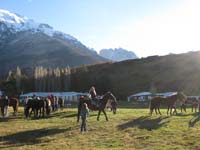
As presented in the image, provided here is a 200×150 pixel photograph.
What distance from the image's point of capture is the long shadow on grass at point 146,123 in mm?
33241

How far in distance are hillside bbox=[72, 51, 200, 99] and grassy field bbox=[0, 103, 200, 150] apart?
363ft

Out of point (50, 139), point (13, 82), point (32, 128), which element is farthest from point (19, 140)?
point (13, 82)

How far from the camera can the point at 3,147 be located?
1042 inches

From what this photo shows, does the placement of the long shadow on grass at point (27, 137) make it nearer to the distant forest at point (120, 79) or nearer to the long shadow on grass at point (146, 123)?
the long shadow on grass at point (146, 123)

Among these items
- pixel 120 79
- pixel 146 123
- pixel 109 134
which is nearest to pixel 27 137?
pixel 109 134

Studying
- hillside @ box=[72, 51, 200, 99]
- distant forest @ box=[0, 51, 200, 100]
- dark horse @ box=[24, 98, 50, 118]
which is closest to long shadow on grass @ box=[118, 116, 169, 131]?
dark horse @ box=[24, 98, 50, 118]

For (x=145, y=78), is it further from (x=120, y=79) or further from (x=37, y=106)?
(x=37, y=106)

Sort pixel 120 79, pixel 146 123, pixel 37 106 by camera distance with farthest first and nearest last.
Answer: pixel 120 79
pixel 37 106
pixel 146 123

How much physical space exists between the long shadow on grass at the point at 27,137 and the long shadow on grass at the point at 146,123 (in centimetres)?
553

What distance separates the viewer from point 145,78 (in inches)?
6944

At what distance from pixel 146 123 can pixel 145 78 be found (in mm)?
141929

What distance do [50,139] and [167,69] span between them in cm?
15893

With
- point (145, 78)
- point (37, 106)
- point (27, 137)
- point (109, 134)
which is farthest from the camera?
point (145, 78)

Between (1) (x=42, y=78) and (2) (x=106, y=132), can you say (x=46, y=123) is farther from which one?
(1) (x=42, y=78)
